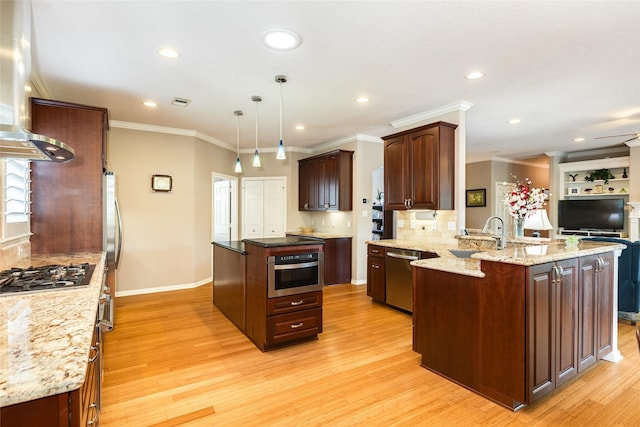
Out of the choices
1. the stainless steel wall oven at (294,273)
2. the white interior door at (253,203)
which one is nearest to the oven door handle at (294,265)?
the stainless steel wall oven at (294,273)

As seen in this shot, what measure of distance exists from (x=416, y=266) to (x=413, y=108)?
2.35 metres

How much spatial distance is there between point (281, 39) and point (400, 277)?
3.07 metres

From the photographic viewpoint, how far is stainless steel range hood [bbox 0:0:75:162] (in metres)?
1.81

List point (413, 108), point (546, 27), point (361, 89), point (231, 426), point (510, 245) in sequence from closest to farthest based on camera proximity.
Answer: point (231, 426) → point (546, 27) → point (510, 245) → point (361, 89) → point (413, 108)

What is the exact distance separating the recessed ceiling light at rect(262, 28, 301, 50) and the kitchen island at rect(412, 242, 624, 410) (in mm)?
2049

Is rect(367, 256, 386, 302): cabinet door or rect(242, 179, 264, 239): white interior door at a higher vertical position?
rect(242, 179, 264, 239): white interior door

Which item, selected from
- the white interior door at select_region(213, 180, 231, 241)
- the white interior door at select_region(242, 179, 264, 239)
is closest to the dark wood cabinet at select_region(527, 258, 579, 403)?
the white interior door at select_region(242, 179, 264, 239)

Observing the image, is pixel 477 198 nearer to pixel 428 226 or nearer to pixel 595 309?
pixel 428 226

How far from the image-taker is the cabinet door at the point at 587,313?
257cm

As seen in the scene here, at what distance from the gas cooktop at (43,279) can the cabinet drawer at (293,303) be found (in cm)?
150

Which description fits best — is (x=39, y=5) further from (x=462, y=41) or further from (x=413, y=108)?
(x=413, y=108)

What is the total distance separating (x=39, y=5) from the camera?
7.09ft

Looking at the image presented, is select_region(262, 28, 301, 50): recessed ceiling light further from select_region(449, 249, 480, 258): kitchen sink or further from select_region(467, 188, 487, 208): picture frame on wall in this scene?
select_region(467, 188, 487, 208): picture frame on wall

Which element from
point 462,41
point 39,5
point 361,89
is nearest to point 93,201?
point 39,5
